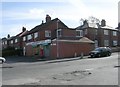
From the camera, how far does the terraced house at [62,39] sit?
48.6 metres

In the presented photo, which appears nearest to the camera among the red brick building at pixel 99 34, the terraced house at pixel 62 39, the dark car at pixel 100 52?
the dark car at pixel 100 52

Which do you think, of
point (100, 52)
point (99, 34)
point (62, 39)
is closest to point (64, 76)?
point (100, 52)

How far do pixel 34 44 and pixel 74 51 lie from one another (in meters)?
9.82

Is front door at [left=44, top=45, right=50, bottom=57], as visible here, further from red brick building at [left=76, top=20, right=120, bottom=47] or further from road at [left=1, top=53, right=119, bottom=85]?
road at [left=1, top=53, right=119, bottom=85]

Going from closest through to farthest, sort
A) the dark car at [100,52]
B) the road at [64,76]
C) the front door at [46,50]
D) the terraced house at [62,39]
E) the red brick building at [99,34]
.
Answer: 1. the road at [64,76]
2. the dark car at [100,52]
3. the terraced house at [62,39]
4. the front door at [46,50]
5. the red brick building at [99,34]

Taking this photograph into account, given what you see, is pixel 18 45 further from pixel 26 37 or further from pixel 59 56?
pixel 59 56

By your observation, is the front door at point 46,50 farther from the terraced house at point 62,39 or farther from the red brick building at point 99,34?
the red brick building at point 99,34

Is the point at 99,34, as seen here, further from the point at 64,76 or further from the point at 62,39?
the point at 64,76

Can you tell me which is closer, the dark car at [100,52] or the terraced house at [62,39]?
the dark car at [100,52]

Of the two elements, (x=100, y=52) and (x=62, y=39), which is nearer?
(x=100, y=52)

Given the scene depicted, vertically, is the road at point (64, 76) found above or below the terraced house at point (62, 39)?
below

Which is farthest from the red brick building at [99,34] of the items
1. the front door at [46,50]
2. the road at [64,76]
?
the road at [64,76]

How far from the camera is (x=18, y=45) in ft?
253

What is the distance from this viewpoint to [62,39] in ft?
168
